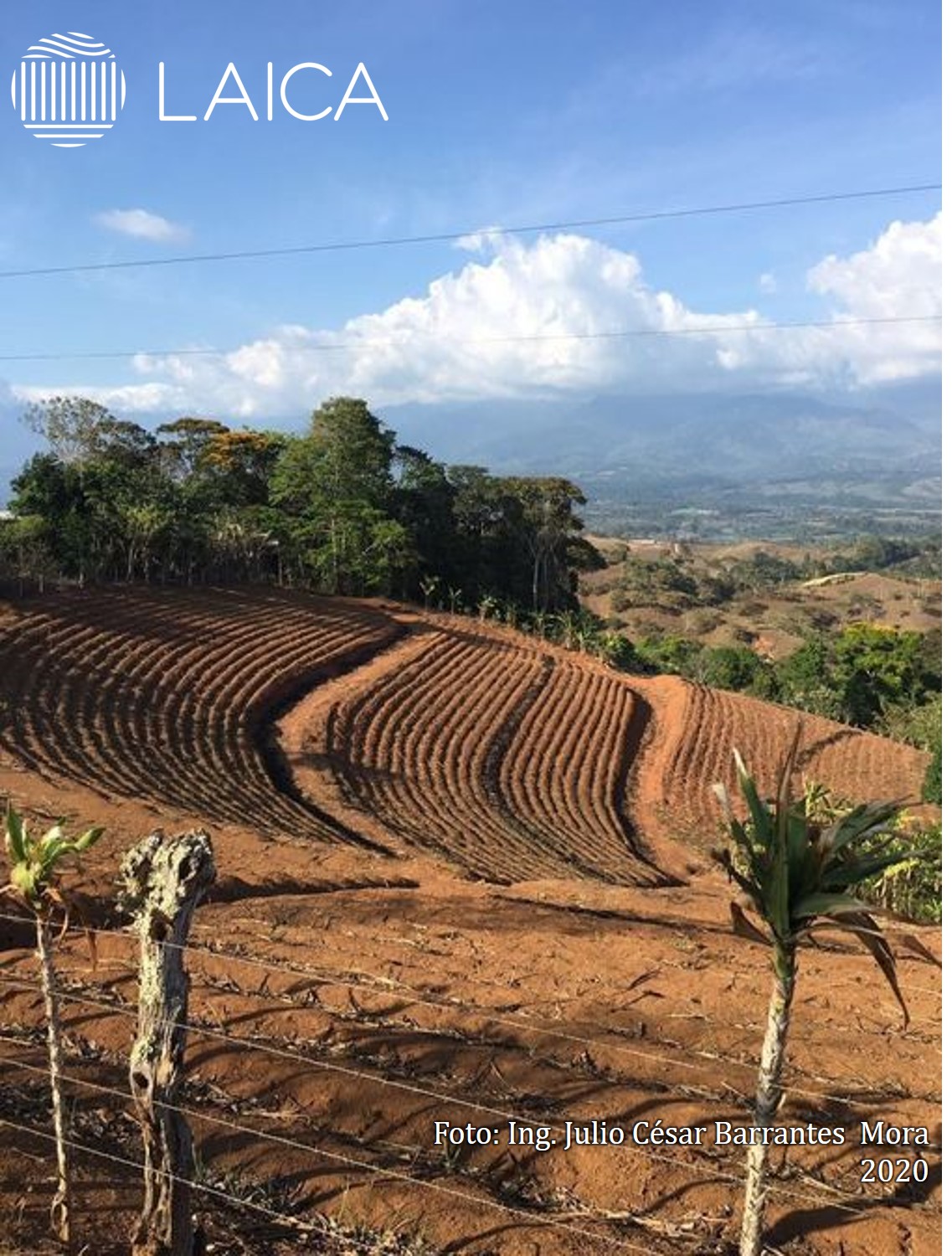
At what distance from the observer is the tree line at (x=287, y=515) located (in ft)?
73.1

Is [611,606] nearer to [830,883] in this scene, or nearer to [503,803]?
[503,803]

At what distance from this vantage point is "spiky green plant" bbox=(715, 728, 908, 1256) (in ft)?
7.86

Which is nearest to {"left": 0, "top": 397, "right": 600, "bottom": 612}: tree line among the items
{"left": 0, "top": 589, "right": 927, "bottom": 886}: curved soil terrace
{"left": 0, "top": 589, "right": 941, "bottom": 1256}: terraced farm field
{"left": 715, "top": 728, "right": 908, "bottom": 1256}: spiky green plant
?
{"left": 0, "top": 589, "right": 927, "bottom": 886}: curved soil terrace

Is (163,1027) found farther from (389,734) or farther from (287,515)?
(287,515)

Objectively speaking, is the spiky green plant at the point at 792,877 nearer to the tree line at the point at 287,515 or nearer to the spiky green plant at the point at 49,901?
the spiky green plant at the point at 49,901

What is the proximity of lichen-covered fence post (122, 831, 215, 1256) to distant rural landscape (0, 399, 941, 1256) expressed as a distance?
21cm

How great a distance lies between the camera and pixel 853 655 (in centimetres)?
2939

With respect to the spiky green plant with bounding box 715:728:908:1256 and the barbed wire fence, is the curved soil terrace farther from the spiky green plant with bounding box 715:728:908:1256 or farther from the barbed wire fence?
the spiky green plant with bounding box 715:728:908:1256

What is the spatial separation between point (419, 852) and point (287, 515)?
18.6m

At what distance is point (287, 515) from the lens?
28953mm

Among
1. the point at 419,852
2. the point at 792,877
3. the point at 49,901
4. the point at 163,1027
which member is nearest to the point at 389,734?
the point at 419,852

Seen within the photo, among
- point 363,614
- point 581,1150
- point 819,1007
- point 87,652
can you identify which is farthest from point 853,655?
point 581,1150

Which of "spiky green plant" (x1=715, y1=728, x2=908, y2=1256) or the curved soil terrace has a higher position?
"spiky green plant" (x1=715, y1=728, x2=908, y2=1256)

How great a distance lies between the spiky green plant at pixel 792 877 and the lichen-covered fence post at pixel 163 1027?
155 cm
